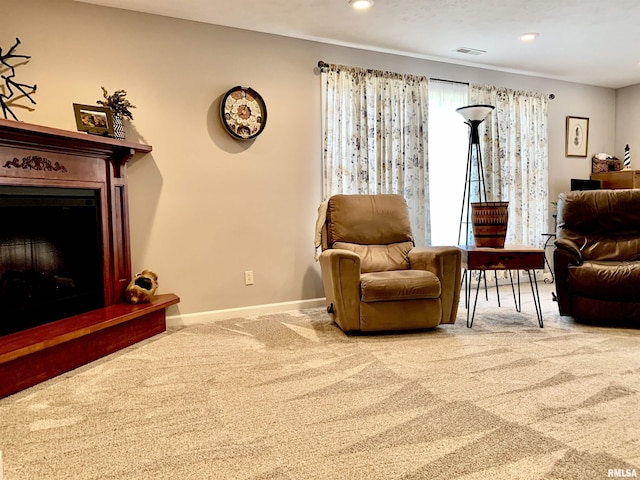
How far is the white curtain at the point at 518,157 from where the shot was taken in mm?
5039

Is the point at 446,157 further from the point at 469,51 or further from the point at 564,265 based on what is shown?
the point at 564,265

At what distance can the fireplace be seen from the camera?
8.07 ft

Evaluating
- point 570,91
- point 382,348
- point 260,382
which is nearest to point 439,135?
point 570,91

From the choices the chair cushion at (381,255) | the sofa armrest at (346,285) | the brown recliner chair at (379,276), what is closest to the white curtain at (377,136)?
the brown recliner chair at (379,276)

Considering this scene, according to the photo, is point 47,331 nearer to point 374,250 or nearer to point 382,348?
point 382,348

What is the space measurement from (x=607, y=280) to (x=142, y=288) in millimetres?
3398

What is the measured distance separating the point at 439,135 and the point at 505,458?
12.5ft

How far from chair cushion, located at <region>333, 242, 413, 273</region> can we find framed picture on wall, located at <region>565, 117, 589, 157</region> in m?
3.32

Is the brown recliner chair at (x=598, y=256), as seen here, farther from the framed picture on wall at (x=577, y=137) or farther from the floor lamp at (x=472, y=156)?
the framed picture on wall at (x=577, y=137)

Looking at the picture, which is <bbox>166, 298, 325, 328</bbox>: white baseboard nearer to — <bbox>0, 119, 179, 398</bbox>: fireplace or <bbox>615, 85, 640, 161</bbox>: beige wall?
<bbox>0, 119, 179, 398</bbox>: fireplace

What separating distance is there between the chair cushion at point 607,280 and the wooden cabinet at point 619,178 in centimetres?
259

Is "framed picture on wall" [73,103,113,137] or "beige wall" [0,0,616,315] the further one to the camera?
"beige wall" [0,0,616,315]

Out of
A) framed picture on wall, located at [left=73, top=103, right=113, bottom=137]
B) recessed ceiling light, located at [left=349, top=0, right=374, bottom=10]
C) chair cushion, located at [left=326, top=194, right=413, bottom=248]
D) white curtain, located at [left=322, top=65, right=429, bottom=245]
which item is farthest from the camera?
white curtain, located at [left=322, top=65, right=429, bottom=245]

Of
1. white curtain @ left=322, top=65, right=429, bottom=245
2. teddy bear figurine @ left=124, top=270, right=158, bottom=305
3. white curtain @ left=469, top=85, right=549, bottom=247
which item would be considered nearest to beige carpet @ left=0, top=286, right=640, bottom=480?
teddy bear figurine @ left=124, top=270, right=158, bottom=305
